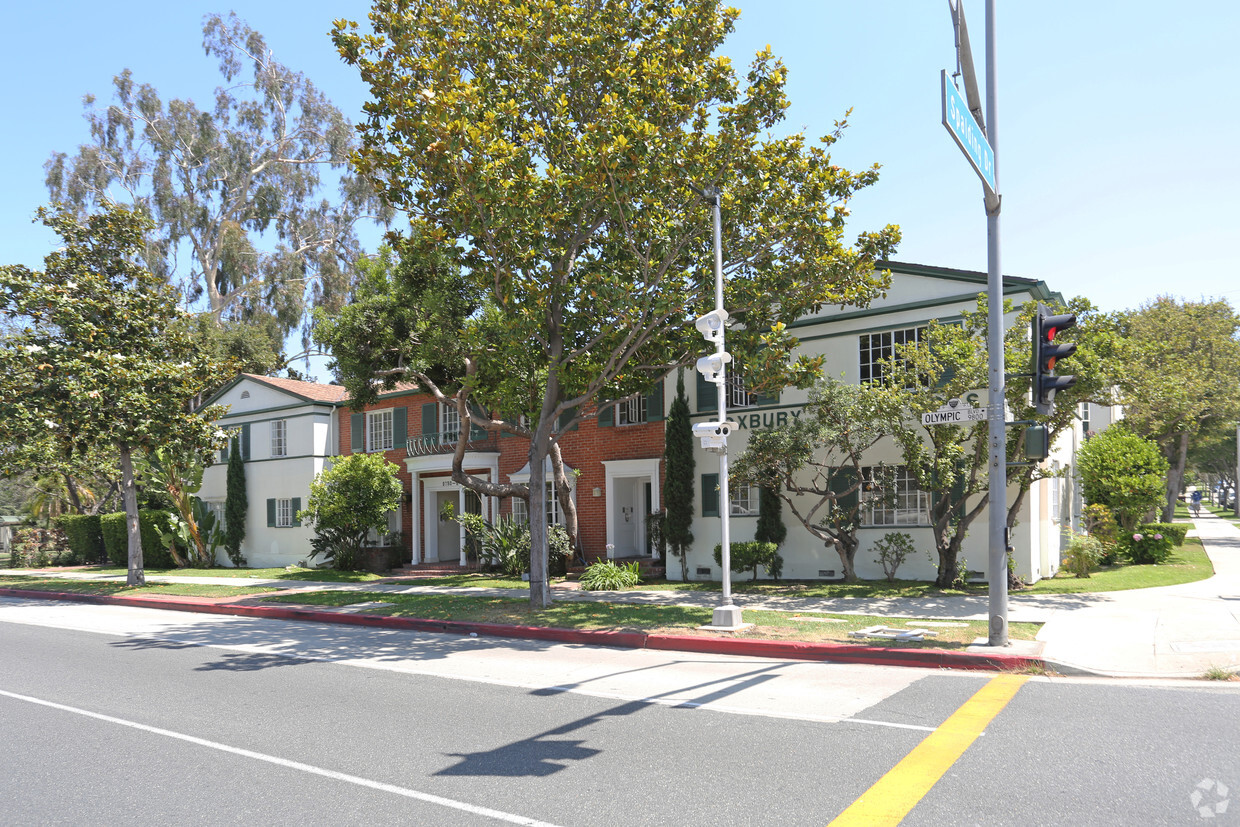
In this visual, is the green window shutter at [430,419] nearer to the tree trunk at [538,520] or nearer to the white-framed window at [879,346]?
the tree trunk at [538,520]

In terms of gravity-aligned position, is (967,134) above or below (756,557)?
above

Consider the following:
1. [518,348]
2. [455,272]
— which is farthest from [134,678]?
[455,272]

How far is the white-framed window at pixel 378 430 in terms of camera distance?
89.8 feet

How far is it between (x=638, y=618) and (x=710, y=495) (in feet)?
22.0

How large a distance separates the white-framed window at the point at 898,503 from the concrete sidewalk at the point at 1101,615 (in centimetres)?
276

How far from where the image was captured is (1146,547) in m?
20.9

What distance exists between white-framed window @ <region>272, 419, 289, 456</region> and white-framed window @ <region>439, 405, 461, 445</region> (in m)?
7.37

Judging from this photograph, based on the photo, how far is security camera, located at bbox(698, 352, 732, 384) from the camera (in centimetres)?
1191

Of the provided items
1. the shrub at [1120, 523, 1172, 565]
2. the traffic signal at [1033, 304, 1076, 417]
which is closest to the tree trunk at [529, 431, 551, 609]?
the traffic signal at [1033, 304, 1076, 417]

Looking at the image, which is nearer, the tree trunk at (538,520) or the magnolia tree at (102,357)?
the tree trunk at (538,520)

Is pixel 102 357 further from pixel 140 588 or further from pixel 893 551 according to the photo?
pixel 893 551

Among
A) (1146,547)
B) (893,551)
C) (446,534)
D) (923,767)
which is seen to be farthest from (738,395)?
(923,767)

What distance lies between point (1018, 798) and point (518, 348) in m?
10.5

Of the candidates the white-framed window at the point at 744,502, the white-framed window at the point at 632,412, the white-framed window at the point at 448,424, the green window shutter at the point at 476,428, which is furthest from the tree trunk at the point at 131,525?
the white-framed window at the point at 744,502
